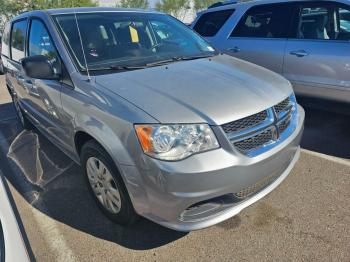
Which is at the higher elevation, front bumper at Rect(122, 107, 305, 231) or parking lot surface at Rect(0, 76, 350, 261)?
front bumper at Rect(122, 107, 305, 231)

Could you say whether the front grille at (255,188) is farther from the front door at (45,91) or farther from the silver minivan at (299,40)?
the silver minivan at (299,40)

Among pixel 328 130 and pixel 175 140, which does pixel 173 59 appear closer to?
pixel 175 140

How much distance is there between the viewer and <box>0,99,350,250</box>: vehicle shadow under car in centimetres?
273

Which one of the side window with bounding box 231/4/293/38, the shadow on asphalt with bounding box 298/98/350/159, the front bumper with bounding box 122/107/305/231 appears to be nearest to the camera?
the front bumper with bounding box 122/107/305/231

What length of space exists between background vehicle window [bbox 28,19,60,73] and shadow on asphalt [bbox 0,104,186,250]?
124cm

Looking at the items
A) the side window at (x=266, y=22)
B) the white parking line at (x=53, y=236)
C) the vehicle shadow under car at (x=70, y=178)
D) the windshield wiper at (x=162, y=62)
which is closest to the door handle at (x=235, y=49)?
the side window at (x=266, y=22)

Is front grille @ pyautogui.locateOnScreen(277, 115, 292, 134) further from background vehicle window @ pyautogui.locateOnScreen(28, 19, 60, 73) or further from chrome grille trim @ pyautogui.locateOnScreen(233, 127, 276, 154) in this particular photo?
background vehicle window @ pyautogui.locateOnScreen(28, 19, 60, 73)

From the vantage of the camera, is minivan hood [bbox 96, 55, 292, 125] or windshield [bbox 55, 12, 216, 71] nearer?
minivan hood [bbox 96, 55, 292, 125]

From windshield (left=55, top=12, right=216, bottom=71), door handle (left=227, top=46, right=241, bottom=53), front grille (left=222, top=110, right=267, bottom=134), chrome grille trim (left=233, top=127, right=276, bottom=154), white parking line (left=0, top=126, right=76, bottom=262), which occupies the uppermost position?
windshield (left=55, top=12, right=216, bottom=71)

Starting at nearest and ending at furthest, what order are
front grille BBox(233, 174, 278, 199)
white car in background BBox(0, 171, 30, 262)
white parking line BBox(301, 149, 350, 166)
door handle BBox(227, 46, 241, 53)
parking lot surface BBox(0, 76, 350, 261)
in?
white car in background BBox(0, 171, 30, 262), front grille BBox(233, 174, 278, 199), parking lot surface BBox(0, 76, 350, 261), white parking line BBox(301, 149, 350, 166), door handle BBox(227, 46, 241, 53)

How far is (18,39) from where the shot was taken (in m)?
4.26

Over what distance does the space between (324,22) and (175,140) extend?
318 centimetres

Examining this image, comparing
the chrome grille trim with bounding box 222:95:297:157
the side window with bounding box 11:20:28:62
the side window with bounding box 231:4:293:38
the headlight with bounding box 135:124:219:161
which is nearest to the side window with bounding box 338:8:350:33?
the side window with bounding box 231:4:293:38

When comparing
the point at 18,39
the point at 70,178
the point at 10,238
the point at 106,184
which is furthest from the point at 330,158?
the point at 18,39
